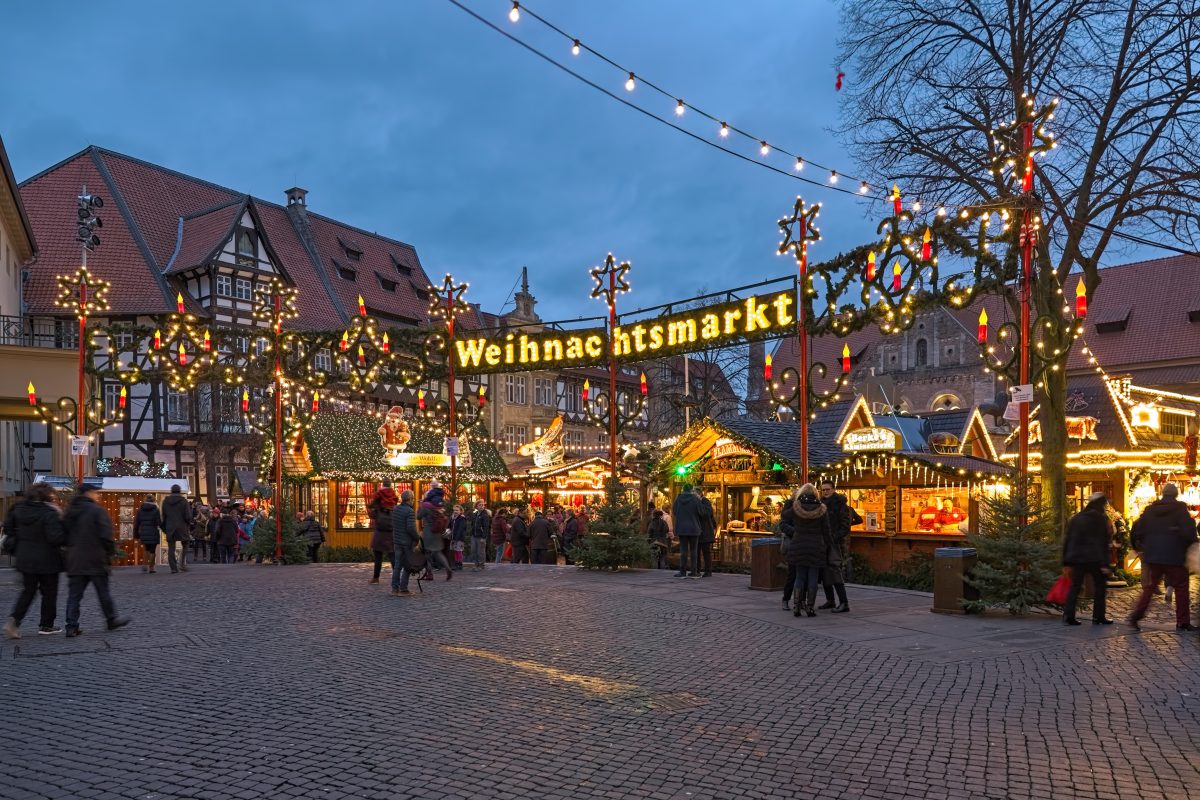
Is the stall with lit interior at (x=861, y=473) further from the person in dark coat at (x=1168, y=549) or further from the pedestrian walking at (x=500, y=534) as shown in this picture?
the person in dark coat at (x=1168, y=549)

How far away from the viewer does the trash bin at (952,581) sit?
13.0m

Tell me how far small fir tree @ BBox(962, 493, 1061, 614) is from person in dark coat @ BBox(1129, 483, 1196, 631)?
1274 millimetres

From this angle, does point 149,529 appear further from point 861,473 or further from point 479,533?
point 861,473

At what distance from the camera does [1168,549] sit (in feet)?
37.3

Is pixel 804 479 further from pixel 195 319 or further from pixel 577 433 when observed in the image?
pixel 577 433

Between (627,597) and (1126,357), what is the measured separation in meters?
41.7

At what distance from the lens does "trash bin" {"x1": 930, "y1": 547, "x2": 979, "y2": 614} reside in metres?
13.0

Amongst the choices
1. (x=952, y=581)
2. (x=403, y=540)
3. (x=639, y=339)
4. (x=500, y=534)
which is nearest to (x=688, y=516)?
(x=639, y=339)

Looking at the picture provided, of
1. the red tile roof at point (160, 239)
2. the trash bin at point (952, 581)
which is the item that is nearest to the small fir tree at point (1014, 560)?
the trash bin at point (952, 581)

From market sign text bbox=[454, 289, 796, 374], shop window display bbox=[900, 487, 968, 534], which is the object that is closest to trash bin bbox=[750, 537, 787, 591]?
market sign text bbox=[454, 289, 796, 374]

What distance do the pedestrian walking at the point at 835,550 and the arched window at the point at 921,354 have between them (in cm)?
4682

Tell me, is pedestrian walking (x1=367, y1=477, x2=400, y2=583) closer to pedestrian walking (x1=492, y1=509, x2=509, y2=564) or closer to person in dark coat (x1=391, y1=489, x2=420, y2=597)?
person in dark coat (x1=391, y1=489, x2=420, y2=597)

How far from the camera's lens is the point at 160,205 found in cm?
4553

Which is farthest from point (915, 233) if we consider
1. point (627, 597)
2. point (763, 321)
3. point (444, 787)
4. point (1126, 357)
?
point (1126, 357)
